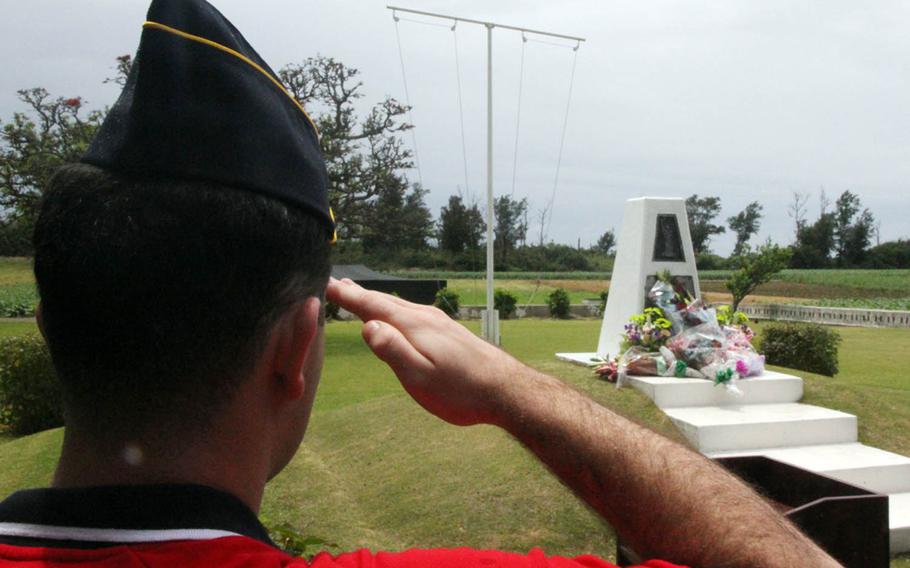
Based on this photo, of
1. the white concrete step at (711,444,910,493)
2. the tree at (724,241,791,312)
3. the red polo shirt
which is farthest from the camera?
the tree at (724,241,791,312)

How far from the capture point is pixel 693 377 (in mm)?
8055

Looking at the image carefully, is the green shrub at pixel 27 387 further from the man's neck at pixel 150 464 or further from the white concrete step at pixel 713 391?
the man's neck at pixel 150 464

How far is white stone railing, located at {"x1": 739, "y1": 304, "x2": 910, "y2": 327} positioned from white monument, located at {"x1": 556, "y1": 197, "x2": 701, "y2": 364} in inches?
718

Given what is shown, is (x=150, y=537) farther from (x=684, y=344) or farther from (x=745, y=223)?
(x=745, y=223)

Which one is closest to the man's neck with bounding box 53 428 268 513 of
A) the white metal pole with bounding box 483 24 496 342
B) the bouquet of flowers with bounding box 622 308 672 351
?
the bouquet of flowers with bounding box 622 308 672 351

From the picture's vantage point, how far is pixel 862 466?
656 cm

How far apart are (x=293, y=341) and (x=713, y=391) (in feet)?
24.5

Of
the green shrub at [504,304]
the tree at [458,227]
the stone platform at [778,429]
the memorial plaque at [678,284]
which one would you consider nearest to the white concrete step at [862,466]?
the stone platform at [778,429]

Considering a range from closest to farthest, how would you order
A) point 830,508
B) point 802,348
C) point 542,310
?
point 830,508 < point 802,348 < point 542,310

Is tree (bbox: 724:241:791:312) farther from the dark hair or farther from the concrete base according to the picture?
the dark hair

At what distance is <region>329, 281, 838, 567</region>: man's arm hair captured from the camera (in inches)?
35.3

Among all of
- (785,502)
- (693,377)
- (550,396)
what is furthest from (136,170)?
(693,377)

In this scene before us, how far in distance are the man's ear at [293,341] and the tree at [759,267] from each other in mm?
27674

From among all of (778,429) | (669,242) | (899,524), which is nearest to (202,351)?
(899,524)
